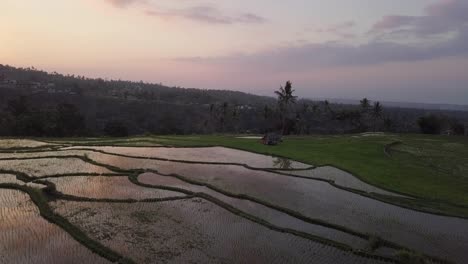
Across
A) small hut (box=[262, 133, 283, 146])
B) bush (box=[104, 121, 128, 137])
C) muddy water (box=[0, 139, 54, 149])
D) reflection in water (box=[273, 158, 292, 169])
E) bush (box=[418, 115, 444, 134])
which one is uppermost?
bush (box=[418, 115, 444, 134])

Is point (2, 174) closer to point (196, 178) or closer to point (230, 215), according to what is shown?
point (196, 178)

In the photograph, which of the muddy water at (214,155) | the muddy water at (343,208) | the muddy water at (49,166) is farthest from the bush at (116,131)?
the muddy water at (343,208)

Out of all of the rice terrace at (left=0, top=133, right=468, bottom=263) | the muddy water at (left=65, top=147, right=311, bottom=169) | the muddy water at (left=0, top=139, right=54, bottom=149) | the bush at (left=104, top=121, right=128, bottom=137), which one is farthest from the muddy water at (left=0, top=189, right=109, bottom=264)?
the bush at (left=104, top=121, right=128, bottom=137)

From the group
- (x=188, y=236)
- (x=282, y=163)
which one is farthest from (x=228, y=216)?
(x=282, y=163)

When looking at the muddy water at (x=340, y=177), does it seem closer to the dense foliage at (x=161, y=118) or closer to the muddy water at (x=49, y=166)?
the muddy water at (x=49, y=166)

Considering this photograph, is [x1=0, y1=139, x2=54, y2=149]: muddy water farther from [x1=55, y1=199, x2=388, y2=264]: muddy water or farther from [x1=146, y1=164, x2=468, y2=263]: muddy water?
[x1=55, y1=199, x2=388, y2=264]: muddy water

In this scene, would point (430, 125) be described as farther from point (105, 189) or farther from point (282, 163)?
point (105, 189)

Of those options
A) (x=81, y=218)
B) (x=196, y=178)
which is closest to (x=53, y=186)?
(x=81, y=218)
